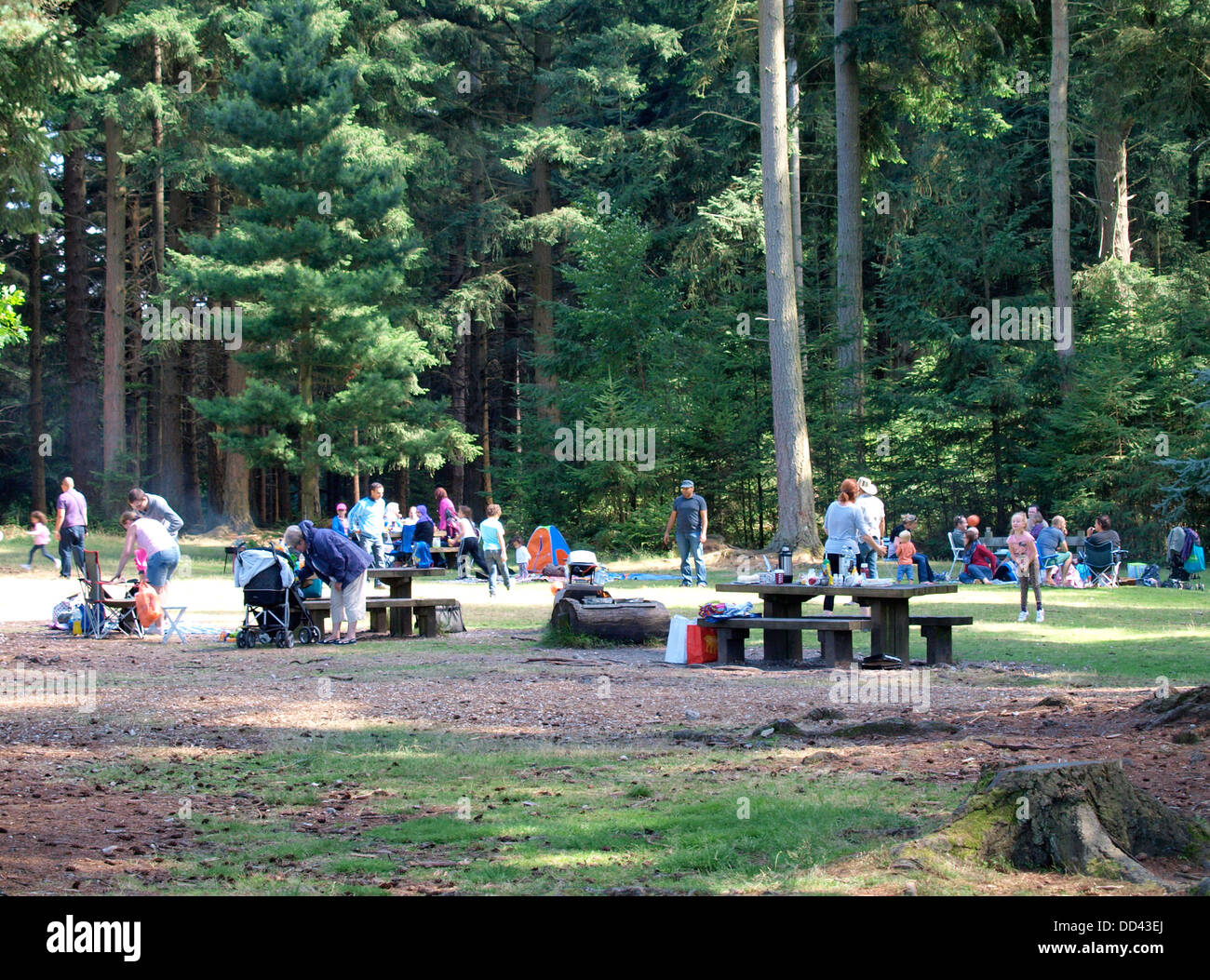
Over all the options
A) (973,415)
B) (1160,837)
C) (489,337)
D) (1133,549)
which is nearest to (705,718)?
(1160,837)

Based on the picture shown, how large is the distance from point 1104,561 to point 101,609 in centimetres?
1628

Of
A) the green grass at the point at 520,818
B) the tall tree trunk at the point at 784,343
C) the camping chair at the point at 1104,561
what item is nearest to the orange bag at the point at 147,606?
the green grass at the point at 520,818

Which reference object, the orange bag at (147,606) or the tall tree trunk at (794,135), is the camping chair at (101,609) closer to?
the orange bag at (147,606)

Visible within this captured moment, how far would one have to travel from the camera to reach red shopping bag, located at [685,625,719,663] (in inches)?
506

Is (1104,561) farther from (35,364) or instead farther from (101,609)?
(35,364)

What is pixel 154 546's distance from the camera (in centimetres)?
1509

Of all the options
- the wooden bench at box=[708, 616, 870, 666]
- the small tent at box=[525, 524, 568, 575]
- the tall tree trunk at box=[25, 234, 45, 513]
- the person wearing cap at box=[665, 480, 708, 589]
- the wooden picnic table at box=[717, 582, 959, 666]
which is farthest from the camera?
the tall tree trunk at box=[25, 234, 45, 513]

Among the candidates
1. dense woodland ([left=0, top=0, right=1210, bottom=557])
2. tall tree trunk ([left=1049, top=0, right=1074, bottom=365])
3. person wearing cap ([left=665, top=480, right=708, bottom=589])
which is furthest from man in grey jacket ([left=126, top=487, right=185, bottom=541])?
tall tree trunk ([left=1049, top=0, right=1074, bottom=365])

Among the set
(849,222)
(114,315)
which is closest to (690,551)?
(849,222)

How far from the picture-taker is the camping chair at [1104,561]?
2178 centimetres

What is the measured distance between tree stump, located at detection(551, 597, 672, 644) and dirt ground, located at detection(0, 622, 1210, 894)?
41cm

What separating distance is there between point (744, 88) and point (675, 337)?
6521mm

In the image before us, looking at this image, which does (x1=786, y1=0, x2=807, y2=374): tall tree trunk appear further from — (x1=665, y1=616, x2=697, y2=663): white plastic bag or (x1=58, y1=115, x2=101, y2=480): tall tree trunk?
(x1=58, y1=115, x2=101, y2=480): tall tree trunk

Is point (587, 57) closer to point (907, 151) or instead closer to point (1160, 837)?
point (907, 151)
